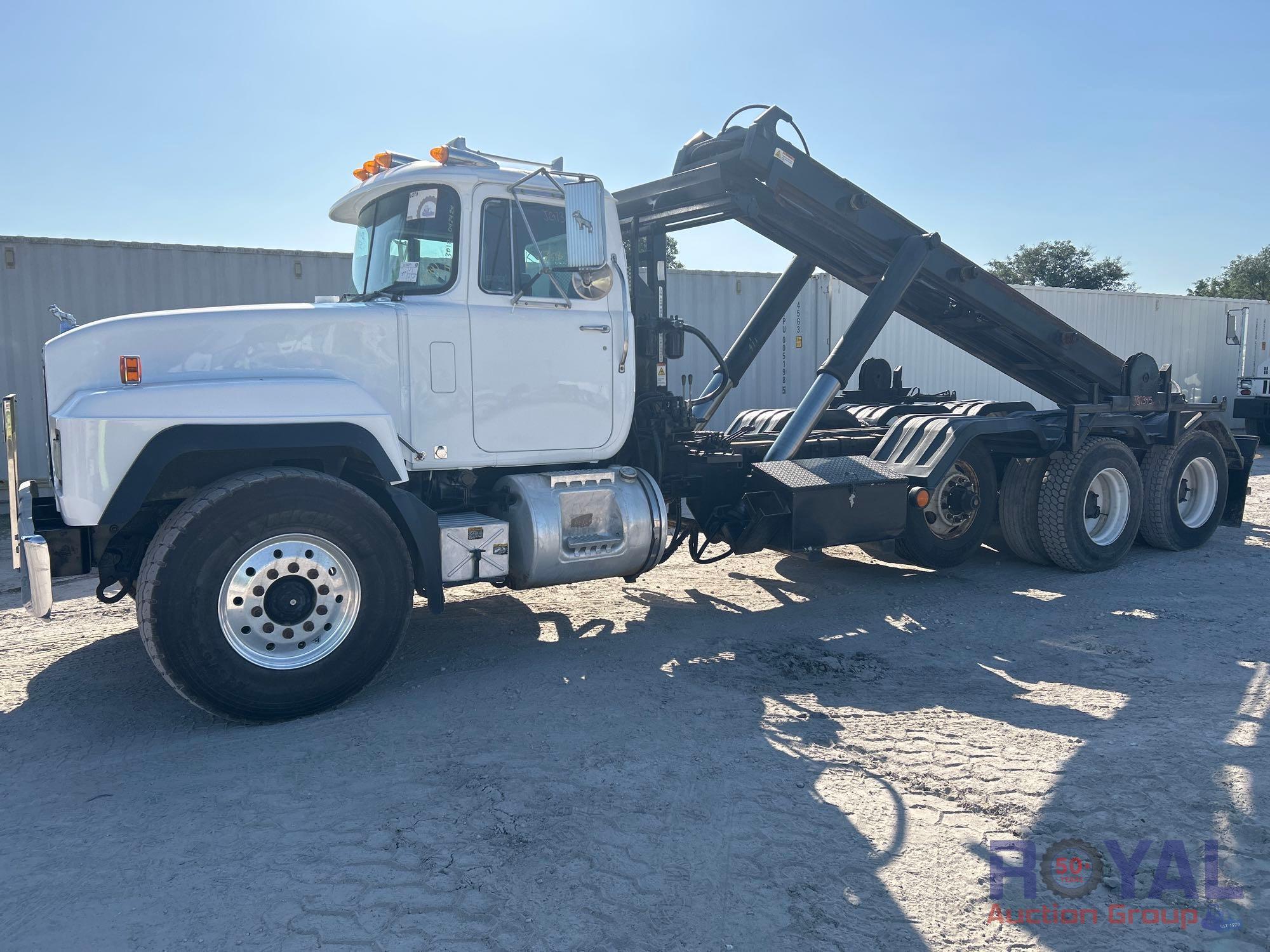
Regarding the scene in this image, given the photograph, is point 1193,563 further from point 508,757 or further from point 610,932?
point 610,932

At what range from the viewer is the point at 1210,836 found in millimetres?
3328

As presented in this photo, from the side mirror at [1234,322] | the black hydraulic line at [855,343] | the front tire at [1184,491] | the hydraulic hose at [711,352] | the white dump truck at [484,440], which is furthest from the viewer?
the side mirror at [1234,322]

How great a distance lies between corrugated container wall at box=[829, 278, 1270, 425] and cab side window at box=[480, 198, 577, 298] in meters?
11.1

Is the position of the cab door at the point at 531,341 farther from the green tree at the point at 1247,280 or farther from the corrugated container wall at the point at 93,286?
the green tree at the point at 1247,280

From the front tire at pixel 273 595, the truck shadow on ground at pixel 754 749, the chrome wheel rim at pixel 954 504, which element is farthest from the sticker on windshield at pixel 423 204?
the chrome wheel rim at pixel 954 504

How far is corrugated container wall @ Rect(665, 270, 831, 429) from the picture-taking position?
14.5m

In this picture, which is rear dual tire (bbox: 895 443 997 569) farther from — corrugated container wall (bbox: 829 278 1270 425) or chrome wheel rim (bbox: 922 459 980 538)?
corrugated container wall (bbox: 829 278 1270 425)

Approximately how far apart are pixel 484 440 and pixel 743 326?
1029cm

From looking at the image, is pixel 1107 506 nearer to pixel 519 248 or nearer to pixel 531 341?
pixel 531 341

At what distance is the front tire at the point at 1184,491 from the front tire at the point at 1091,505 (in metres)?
0.31

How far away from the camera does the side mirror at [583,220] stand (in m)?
4.97

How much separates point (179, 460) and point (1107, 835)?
14.2ft

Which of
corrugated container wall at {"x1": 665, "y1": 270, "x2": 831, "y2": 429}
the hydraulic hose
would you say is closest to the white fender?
the hydraulic hose

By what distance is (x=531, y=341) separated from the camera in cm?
549
